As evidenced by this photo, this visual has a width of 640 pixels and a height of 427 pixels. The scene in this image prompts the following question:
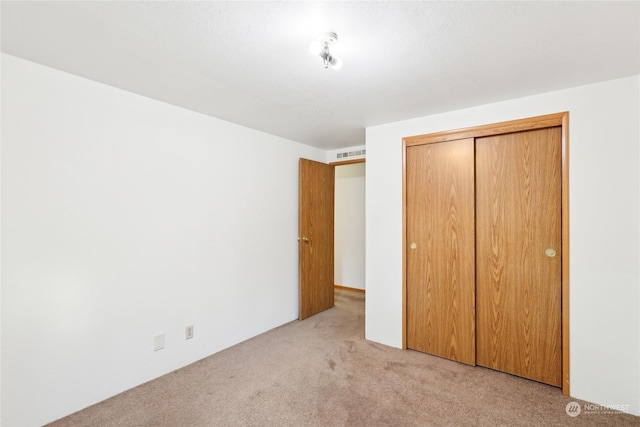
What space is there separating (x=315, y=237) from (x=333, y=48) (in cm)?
258

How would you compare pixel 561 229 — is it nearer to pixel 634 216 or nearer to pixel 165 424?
pixel 634 216

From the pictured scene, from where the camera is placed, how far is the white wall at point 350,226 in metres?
5.07

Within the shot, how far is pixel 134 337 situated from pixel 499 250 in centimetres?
299

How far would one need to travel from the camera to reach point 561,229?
2.21 metres

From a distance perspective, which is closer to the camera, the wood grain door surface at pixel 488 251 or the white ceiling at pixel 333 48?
the white ceiling at pixel 333 48

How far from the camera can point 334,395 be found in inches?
84.0

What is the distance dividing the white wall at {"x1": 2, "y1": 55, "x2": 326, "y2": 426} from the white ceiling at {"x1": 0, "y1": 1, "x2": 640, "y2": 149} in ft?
0.92

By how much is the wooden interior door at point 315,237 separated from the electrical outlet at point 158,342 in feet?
5.35

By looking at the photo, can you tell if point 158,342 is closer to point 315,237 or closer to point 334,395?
point 334,395

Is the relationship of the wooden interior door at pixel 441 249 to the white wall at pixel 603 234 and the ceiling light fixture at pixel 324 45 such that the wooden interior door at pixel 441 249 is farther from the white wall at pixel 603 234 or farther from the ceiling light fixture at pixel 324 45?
the ceiling light fixture at pixel 324 45

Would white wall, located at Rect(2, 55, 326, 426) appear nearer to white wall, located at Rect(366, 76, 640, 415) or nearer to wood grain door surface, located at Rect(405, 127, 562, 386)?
wood grain door surface, located at Rect(405, 127, 562, 386)

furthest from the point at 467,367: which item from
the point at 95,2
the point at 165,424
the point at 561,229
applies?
the point at 95,2

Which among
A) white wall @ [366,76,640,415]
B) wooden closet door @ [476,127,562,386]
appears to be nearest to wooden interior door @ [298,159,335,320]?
wooden closet door @ [476,127,562,386]


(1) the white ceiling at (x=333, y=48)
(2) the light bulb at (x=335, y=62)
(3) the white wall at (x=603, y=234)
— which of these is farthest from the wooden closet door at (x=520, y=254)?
(2) the light bulb at (x=335, y=62)
